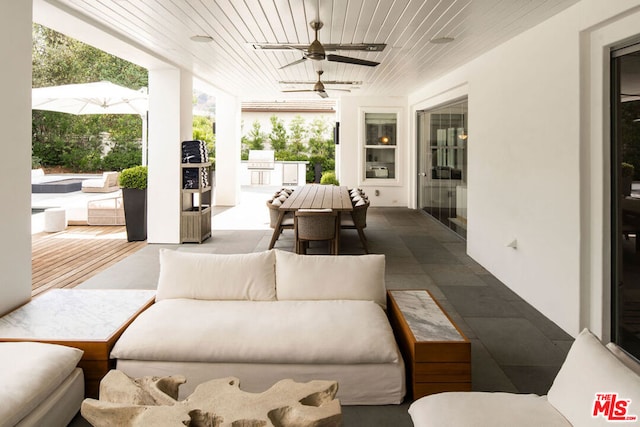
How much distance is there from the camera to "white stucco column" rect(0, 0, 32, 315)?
3705 millimetres

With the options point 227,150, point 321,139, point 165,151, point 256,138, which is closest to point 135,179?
point 165,151

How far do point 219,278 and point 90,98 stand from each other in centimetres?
843

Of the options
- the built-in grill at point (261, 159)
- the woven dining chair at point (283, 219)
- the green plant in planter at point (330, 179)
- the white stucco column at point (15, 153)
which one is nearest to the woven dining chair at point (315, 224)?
the woven dining chair at point (283, 219)

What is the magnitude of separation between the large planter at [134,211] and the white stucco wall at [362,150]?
19.1 ft

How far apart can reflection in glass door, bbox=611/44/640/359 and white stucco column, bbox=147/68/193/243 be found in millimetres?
5911

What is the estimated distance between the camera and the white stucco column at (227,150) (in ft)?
41.2

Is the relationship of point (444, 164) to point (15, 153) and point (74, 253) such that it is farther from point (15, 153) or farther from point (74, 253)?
point (15, 153)

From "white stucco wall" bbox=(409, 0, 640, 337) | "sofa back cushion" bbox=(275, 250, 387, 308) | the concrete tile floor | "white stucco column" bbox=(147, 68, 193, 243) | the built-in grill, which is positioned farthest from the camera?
the built-in grill

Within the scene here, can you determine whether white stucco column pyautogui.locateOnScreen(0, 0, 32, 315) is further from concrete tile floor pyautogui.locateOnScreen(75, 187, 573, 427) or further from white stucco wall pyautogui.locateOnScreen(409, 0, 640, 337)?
white stucco wall pyautogui.locateOnScreen(409, 0, 640, 337)

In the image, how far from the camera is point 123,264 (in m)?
6.50

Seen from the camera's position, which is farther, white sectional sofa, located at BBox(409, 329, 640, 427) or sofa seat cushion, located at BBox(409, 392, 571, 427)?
sofa seat cushion, located at BBox(409, 392, 571, 427)

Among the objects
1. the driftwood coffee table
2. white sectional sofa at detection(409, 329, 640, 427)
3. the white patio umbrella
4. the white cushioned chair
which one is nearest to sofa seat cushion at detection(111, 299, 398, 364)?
the driftwood coffee table

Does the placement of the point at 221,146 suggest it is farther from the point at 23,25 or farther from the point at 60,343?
the point at 60,343

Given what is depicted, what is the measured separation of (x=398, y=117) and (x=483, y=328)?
907cm
